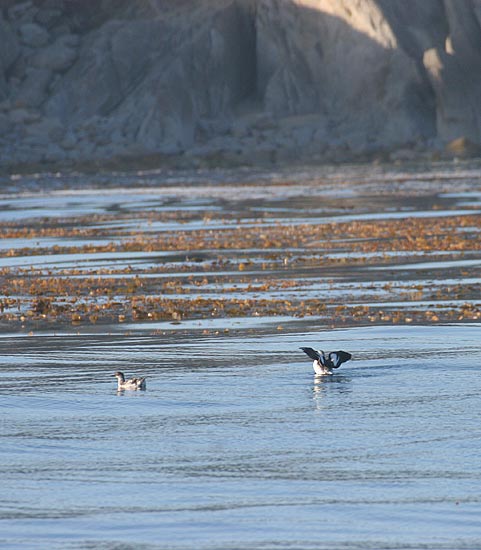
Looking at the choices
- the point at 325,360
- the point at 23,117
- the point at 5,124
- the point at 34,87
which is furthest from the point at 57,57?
the point at 325,360

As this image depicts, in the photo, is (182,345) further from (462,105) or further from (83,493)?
(462,105)

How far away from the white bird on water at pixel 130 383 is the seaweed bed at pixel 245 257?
361 cm

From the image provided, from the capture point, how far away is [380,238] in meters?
24.4

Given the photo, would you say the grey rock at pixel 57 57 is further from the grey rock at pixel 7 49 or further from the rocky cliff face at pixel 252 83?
the grey rock at pixel 7 49

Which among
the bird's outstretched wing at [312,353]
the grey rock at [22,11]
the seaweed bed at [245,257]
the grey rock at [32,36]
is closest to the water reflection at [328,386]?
the bird's outstretched wing at [312,353]

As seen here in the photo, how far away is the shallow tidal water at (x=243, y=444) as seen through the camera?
7242mm

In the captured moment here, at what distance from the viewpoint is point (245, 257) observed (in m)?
21.8

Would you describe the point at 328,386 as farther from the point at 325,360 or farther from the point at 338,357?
the point at 338,357

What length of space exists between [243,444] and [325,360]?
230 cm

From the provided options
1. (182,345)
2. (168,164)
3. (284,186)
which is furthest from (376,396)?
(168,164)

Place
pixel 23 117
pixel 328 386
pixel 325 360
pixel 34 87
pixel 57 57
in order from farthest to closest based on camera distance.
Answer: pixel 57 57
pixel 34 87
pixel 23 117
pixel 325 360
pixel 328 386

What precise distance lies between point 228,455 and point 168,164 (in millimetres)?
60219

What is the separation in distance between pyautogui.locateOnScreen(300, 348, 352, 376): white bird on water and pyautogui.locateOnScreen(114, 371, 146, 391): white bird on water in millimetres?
1435

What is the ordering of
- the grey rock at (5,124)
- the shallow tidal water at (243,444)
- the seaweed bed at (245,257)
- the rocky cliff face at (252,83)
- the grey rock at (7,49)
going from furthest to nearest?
the grey rock at (7,49) → the grey rock at (5,124) → the rocky cliff face at (252,83) → the seaweed bed at (245,257) → the shallow tidal water at (243,444)
